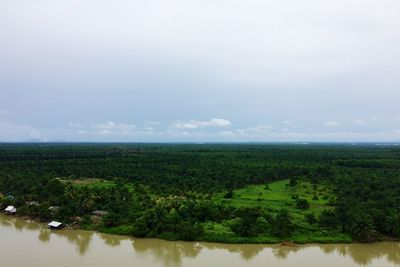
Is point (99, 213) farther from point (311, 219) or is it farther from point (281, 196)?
point (281, 196)

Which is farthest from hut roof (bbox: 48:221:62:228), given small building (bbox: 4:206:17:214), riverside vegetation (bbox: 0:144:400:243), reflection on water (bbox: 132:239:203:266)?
reflection on water (bbox: 132:239:203:266)

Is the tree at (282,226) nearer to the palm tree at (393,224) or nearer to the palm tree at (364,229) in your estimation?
the palm tree at (364,229)

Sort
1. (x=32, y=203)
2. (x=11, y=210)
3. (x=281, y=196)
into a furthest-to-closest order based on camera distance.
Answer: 1. (x=281, y=196)
2. (x=32, y=203)
3. (x=11, y=210)

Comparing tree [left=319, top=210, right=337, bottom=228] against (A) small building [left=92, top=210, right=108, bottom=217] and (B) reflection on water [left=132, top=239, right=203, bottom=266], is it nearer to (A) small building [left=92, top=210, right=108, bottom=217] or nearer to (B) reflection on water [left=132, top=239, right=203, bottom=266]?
(B) reflection on water [left=132, top=239, right=203, bottom=266]

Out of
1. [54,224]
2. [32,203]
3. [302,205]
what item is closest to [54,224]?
[54,224]

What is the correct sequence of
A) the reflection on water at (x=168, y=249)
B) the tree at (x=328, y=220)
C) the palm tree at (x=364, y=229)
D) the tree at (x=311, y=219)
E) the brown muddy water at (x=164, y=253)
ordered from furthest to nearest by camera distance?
the tree at (x=311, y=219), the tree at (x=328, y=220), the palm tree at (x=364, y=229), the reflection on water at (x=168, y=249), the brown muddy water at (x=164, y=253)

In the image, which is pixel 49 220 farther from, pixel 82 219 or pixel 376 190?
pixel 376 190

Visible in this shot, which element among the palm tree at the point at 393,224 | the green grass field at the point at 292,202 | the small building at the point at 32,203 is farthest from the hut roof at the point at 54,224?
the palm tree at the point at 393,224

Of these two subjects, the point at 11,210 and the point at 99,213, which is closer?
the point at 99,213

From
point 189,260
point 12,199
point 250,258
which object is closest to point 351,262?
point 250,258
